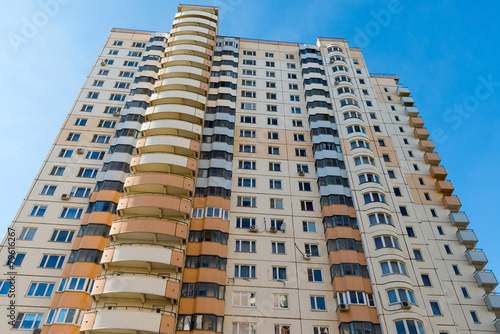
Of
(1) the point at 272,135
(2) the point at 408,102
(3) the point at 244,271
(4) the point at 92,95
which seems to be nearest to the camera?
(3) the point at 244,271

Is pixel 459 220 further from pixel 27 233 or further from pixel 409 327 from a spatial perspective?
pixel 27 233

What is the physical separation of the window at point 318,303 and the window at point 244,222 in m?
9.82

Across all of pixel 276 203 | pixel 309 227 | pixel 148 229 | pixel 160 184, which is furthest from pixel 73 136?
pixel 309 227

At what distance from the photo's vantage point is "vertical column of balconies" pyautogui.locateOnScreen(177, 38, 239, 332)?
3294 cm

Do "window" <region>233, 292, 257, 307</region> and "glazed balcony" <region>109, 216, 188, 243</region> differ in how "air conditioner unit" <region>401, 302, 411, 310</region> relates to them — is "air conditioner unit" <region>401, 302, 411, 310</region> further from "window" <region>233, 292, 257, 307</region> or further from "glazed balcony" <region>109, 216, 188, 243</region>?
"glazed balcony" <region>109, 216, 188, 243</region>

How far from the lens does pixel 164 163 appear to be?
41250 millimetres

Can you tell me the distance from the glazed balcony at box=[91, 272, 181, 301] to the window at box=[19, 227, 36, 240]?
33.7 feet

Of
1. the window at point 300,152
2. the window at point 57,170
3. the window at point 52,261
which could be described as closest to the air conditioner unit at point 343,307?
the window at point 300,152

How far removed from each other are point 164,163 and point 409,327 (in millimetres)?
28493

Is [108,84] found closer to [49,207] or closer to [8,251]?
[49,207]

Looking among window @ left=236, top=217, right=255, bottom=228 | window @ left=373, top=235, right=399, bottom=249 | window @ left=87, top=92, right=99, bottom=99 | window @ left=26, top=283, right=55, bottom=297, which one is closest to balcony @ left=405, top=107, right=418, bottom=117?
window @ left=373, top=235, right=399, bottom=249

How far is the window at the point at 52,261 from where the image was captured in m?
35.8

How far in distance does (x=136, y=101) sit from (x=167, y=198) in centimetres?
1788

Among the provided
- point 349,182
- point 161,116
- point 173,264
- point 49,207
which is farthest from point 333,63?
point 49,207
